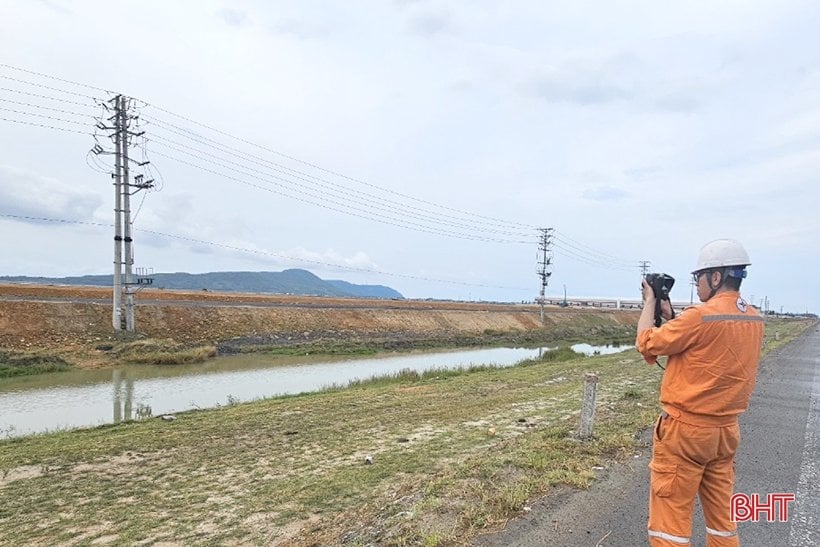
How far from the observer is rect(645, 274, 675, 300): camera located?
348 centimetres

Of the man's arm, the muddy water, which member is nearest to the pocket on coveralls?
the man's arm

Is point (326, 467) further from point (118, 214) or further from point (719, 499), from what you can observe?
point (118, 214)

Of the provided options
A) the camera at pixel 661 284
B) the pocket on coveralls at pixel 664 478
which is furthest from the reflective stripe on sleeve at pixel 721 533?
the camera at pixel 661 284

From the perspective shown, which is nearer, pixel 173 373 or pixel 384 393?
pixel 384 393

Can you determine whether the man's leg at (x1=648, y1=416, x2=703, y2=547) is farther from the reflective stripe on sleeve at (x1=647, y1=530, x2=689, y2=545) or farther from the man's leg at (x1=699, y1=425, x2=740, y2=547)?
the man's leg at (x1=699, y1=425, x2=740, y2=547)

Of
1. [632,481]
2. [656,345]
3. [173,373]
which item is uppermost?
[656,345]

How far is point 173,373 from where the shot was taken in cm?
2278

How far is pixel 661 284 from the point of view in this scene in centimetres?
349

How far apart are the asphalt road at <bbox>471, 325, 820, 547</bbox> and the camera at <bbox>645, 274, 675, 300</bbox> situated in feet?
6.74

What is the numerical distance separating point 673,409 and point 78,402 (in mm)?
18164

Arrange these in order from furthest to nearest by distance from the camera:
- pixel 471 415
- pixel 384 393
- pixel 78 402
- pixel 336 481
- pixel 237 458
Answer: pixel 78 402 → pixel 384 393 → pixel 471 415 → pixel 237 458 → pixel 336 481

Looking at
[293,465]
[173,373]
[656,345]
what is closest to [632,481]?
[656,345]

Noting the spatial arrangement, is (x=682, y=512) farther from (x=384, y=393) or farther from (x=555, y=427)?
(x=384, y=393)

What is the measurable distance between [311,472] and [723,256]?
18.5ft
